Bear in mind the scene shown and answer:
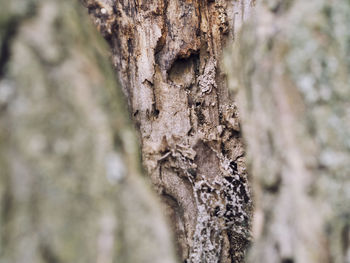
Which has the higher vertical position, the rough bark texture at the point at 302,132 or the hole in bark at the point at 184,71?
the hole in bark at the point at 184,71

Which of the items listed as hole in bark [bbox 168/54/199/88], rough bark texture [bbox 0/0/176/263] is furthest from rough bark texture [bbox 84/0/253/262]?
rough bark texture [bbox 0/0/176/263]

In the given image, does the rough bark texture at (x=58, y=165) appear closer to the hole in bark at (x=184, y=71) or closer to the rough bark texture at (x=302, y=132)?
the rough bark texture at (x=302, y=132)

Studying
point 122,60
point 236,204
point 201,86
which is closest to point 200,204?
point 236,204

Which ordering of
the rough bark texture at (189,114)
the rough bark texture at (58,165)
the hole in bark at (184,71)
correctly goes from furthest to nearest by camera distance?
the hole in bark at (184,71), the rough bark texture at (189,114), the rough bark texture at (58,165)

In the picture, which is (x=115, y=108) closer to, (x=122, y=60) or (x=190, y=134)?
(x=122, y=60)

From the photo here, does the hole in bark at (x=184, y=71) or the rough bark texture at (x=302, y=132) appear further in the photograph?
the hole in bark at (x=184, y=71)

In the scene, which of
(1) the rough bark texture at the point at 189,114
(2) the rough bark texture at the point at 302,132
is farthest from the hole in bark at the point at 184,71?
(2) the rough bark texture at the point at 302,132

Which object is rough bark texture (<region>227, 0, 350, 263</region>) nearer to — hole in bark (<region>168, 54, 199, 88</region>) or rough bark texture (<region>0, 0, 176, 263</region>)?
rough bark texture (<region>0, 0, 176, 263</region>)
